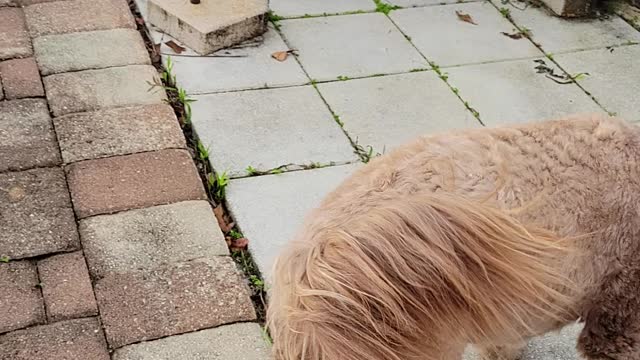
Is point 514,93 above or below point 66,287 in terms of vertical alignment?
above

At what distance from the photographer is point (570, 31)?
4488 millimetres

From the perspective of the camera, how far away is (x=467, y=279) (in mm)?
1559

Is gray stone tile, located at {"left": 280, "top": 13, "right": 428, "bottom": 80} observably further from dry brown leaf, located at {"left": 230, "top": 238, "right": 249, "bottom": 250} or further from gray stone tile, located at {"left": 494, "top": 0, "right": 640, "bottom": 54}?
dry brown leaf, located at {"left": 230, "top": 238, "right": 249, "bottom": 250}

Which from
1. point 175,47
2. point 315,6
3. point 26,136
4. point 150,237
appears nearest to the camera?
point 150,237

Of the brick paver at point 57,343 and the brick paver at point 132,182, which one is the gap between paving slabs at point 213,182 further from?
the brick paver at point 57,343

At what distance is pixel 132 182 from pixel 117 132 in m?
0.35

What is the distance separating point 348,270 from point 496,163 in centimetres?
62

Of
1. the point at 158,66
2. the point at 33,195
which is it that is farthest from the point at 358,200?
the point at 158,66

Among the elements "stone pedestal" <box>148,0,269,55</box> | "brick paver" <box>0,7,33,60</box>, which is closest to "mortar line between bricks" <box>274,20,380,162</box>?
"stone pedestal" <box>148,0,269,55</box>

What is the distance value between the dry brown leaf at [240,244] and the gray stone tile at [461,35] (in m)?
1.66

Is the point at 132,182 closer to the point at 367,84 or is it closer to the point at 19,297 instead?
the point at 19,297

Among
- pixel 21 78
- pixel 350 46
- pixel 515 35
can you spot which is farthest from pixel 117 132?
pixel 515 35

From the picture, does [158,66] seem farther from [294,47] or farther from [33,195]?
[33,195]

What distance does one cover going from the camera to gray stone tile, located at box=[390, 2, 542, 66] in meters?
4.18
